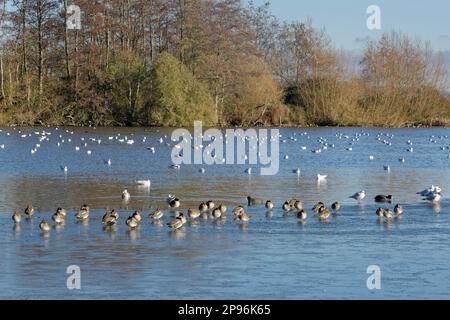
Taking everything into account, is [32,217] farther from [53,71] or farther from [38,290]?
[53,71]

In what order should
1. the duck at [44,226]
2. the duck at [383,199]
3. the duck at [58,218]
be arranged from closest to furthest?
1. the duck at [44,226]
2. the duck at [58,218]
3. the duck at [383,199]

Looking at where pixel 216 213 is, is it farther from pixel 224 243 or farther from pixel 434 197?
pixel 434 197

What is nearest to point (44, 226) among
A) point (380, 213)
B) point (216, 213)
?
point (216, 213)

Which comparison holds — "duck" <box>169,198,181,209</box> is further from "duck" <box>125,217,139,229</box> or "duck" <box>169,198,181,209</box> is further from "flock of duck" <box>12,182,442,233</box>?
"duck" <box>125,217,139,229</box>

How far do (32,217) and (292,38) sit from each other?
59.3 m

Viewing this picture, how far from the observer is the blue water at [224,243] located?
10138 millimetres

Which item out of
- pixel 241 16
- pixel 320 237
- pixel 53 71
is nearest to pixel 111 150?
pixel 320 237

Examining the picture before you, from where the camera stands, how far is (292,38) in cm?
7294

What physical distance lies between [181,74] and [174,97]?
6.69 ft

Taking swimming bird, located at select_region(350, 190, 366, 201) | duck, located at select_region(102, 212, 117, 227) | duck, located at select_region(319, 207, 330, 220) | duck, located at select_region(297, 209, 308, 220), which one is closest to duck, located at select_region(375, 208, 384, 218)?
duck, located at select_region(319, 207, 330, 220)

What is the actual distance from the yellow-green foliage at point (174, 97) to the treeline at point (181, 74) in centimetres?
7

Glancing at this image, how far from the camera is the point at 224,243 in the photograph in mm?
12922

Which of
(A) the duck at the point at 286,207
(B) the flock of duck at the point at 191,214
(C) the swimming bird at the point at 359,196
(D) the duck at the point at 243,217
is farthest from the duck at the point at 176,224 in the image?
(C) the swimming bird at the point at 359,196

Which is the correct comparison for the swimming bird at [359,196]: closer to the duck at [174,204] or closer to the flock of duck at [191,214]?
the flock of duck at [191,214]
